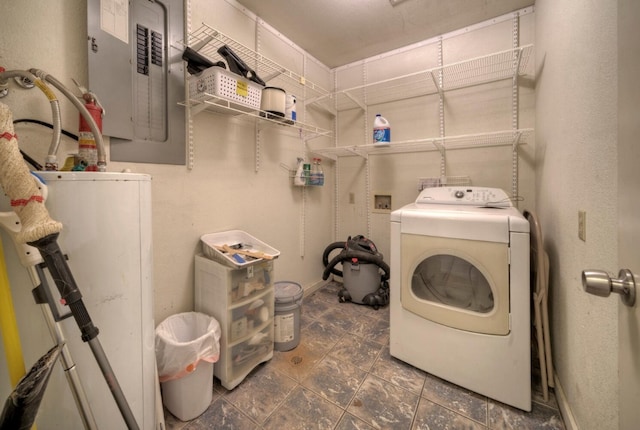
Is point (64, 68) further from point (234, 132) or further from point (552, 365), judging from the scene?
point (552, 365)

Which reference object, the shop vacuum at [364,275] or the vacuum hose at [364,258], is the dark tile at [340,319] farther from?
the vacuum hose at [364,258]

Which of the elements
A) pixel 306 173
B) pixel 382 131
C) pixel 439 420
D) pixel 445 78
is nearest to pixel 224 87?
pixel 306 173

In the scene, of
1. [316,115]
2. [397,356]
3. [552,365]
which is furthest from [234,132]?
[552,365]

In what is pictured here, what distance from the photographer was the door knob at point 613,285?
1.49 feet

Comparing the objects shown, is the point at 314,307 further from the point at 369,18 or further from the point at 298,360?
the point at 369,18

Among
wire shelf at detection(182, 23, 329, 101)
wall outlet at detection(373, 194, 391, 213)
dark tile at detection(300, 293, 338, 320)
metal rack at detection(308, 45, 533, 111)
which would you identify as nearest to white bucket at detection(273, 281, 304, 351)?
dark tile at detection(300, 293, 338, 320)

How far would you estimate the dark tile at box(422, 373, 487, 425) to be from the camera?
4.17 feet

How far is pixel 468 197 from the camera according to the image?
1.82 meters

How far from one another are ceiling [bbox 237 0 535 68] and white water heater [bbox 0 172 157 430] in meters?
1.80

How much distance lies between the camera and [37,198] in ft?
2.23

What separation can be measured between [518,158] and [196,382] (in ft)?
8.76

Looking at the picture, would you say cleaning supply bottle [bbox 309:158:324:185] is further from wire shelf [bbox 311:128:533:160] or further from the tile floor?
the tile floor

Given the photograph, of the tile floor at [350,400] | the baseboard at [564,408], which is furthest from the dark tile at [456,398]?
the baseboard at [564,408]

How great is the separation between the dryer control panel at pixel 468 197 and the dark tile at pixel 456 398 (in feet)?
3.74
